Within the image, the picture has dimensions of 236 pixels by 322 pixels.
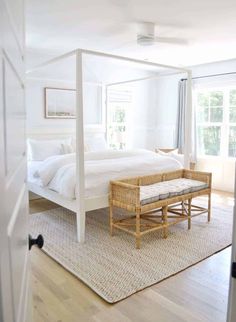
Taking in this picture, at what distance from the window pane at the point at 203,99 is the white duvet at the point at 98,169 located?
7.29ft

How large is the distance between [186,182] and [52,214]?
188 centimetres

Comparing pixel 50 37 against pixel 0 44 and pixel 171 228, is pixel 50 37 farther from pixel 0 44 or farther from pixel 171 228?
pixel 0 44

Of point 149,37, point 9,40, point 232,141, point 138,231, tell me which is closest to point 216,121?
point 232,141

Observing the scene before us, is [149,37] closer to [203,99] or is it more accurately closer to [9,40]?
[203,99]

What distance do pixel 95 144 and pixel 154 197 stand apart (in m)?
2.44

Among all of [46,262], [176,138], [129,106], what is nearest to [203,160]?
[176,138]

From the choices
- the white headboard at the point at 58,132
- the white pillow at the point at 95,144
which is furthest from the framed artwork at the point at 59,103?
the white pillow at the point at 95,144

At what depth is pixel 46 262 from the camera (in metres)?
2.78

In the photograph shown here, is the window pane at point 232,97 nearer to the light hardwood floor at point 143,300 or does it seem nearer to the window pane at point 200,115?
the window pane at point 200,115

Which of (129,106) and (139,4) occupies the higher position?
(139,4)

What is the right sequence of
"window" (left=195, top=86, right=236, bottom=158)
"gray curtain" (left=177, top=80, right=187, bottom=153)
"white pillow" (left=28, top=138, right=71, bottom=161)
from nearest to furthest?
1. "white pillow" (left=28, top=138, right=71, bottom=161)
2. "window" (left=195, top=86, right=236, bottom=158)
3. "gray curtain" (left=177, top=80, right=187, bottom=153)

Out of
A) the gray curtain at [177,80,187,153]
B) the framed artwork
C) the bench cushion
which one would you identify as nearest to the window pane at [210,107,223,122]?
the gray curtain at [177,80,187,153]

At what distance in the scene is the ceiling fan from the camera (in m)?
3.52

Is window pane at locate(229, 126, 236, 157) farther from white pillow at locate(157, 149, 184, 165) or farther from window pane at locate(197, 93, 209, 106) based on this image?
white pillow at locate(157, 149, 184, 165)
